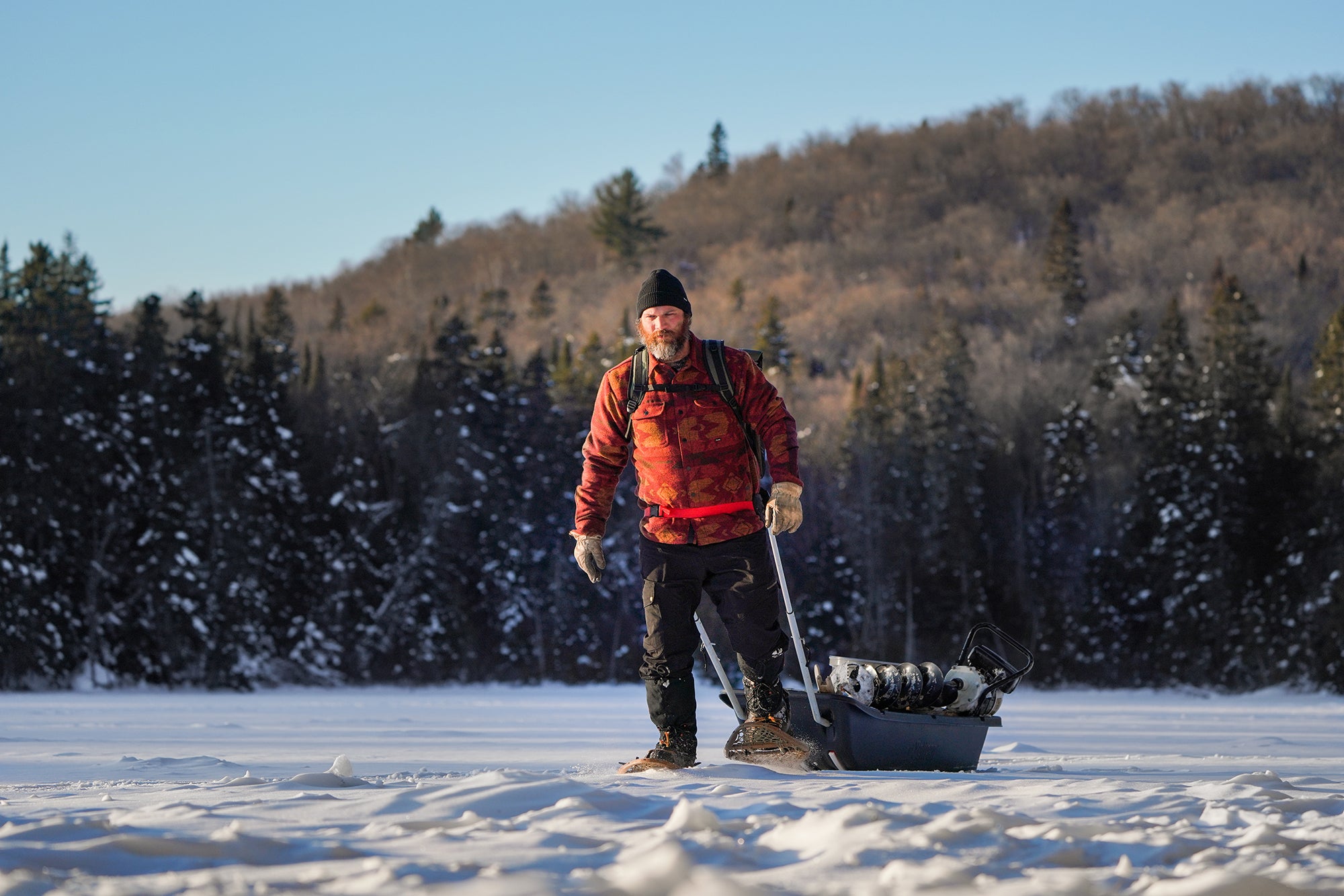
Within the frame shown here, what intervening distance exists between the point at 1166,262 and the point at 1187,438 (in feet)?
277

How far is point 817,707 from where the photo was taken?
5426mm

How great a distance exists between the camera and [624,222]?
126 metres

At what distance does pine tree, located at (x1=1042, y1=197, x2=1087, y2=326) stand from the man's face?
91050mm

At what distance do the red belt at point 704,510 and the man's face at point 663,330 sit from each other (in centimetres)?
61

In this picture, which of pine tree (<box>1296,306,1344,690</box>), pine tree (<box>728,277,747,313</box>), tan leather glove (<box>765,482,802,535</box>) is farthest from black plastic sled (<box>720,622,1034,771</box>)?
pine tree (<box>728,277,747,313</box>)

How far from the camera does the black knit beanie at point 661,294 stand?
5391 millimetres

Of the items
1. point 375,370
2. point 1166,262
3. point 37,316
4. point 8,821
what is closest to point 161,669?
point 37,316

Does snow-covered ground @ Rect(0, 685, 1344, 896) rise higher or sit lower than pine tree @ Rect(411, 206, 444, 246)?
lower

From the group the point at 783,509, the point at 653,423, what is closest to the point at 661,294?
the point at 653,423

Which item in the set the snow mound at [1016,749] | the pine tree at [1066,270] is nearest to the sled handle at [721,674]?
the snow mound at [1016,749]

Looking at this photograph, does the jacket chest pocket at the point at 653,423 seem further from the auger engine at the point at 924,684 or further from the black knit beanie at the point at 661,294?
the auger engine at the point at 924,684

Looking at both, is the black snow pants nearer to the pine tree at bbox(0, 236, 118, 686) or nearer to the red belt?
the red belt

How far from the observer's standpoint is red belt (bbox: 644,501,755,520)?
5.29 metres

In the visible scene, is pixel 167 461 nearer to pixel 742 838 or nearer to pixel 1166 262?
pixel 742 838
